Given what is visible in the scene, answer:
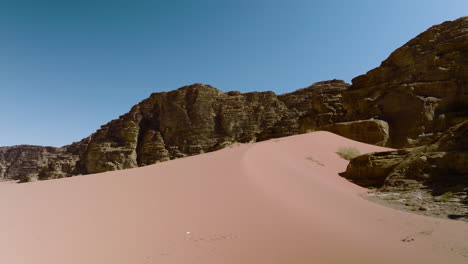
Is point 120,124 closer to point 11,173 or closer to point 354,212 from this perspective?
point 11,173

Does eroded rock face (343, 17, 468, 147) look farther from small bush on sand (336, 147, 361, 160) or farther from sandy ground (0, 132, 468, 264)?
sandy ground (0, 132, 468, 264)

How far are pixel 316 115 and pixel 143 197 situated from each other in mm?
25647

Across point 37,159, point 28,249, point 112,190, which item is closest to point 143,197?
point 112,190

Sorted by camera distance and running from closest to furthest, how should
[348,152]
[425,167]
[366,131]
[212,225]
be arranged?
1. [212,225]
2. [425,167]
3. [348,152]
4. [366,131]

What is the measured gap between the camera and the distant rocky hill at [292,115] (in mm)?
20344

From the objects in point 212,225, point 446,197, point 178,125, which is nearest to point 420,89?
point 446,197

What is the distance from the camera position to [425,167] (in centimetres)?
588

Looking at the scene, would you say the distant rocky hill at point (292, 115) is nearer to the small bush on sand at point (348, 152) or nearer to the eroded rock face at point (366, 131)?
the eroded rock face at point (366, 131)

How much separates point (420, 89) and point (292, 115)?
30.1 meters

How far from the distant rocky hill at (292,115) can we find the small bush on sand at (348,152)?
2.97 metres

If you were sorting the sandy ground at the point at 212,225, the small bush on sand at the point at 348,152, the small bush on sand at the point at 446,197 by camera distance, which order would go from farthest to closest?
the small bush on sand at the point at 348,152
the small bush on sand at the point at 446,197
the sandy ground at the point at 212,225

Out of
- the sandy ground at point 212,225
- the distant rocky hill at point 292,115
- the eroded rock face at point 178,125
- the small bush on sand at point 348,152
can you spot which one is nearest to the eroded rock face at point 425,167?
the distant rocky hill at point 292,115

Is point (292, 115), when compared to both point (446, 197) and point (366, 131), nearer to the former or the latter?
point (366, 131)

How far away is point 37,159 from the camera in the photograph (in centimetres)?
8312
